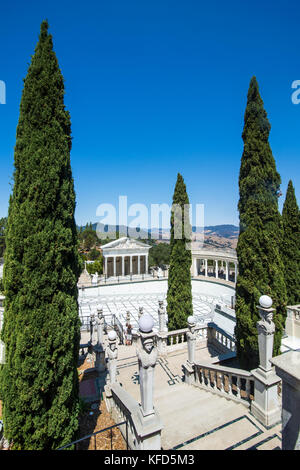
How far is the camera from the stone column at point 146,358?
3.58m

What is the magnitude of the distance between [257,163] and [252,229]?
7.47ft

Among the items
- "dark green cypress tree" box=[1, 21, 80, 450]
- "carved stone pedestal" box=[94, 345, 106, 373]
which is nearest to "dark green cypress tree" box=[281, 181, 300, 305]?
"carved stone pedestal" box=[94, 345, 106, 373]

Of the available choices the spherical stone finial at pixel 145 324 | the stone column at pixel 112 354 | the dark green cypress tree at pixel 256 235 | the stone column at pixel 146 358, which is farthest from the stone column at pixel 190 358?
the spherical stone finial at pixel 145 324

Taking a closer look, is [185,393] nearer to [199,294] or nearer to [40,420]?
[40,420]

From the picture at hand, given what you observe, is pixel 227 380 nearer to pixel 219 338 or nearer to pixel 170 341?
pixel 219 338

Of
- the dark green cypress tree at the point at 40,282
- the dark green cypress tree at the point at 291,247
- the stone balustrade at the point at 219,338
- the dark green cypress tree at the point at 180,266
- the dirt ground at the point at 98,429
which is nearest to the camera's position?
the dark green cypress tree at the point at 40,282

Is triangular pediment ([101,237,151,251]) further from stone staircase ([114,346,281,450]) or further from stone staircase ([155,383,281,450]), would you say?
stone staircase ([155,383,281,450])

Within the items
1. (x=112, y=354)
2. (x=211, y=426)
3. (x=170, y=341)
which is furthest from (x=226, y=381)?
(x=170, y=341)

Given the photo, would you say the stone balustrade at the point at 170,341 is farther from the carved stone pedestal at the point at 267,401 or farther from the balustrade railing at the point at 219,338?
the carved stone pedestal at the point at 267,401

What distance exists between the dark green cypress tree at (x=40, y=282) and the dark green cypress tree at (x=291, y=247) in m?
13.0

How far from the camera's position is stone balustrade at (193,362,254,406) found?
5371mm

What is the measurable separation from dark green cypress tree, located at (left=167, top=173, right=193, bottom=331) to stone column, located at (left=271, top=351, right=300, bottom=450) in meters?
9.50
